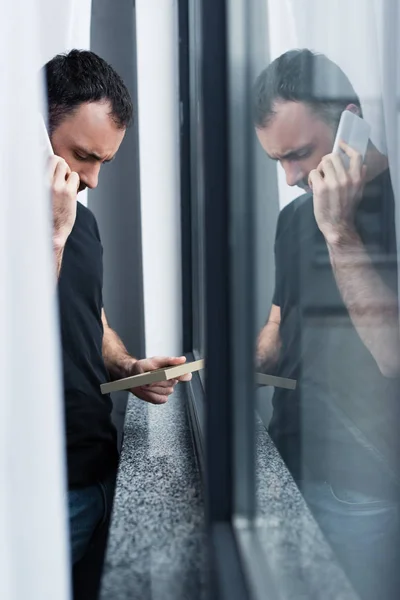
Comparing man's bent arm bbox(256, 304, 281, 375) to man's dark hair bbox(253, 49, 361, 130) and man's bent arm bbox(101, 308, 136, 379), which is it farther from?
man's bent arm bbox(101, 308, 136, 379)

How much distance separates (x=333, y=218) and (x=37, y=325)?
0.32m

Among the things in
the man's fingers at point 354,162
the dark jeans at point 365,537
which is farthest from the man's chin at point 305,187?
the dark jeans at point 365,537

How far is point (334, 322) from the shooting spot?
0.46 meters

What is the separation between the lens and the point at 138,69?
1.44 m

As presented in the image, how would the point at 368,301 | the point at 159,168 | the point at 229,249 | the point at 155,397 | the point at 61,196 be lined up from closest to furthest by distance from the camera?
the point at 368,301
the point at 229,249
the point at 61,196
the point at 155,397
the point at 159,168

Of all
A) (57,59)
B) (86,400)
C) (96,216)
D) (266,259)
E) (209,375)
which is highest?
(57,59)

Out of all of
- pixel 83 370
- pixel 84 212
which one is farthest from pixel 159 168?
pixel 83 370

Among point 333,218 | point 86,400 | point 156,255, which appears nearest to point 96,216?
point 156,255

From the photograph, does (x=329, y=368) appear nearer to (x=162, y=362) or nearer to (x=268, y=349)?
(x=268, y=349)

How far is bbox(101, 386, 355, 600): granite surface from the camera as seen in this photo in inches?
19.0

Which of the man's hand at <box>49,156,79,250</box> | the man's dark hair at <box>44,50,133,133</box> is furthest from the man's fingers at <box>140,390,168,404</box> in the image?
the man's dark hair at <box>44,50,133,133</box>

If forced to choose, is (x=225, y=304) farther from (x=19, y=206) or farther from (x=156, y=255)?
(x=156, y=255)

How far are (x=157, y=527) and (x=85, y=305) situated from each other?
643mm

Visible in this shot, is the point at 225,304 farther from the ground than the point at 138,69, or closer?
closer
